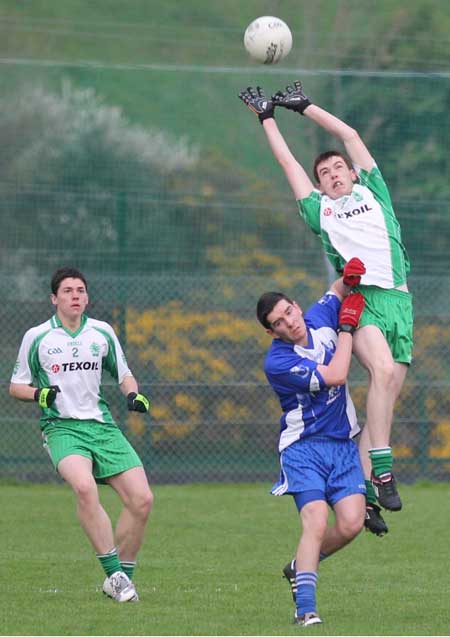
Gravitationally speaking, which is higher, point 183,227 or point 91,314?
point 183,227

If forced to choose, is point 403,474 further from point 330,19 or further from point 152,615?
point 330,19

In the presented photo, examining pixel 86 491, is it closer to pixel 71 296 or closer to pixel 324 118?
pixel 71 296

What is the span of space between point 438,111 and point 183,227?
3.14m

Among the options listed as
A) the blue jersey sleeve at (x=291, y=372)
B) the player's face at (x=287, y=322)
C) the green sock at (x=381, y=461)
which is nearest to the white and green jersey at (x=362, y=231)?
the player's face at (x=287, y=322)

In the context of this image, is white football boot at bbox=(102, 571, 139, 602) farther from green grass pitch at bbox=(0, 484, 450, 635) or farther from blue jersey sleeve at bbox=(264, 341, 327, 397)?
blue jersey sleeve at bbox=(264, 341, 327, 397)

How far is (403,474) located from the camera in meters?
14.5

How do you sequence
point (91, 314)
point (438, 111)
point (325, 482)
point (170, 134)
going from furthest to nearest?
point (170, 134) → point (438, 111) → point (91, 314) → point (325, 482)

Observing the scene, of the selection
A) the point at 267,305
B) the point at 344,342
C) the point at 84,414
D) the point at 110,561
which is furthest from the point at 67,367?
the point at 344,342

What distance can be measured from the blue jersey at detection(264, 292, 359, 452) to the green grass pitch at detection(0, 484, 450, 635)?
1009 millimetres

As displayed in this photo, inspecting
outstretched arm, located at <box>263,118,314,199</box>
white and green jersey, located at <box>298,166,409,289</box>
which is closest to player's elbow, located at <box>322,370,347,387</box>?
white and green jersey, located at <box>298,166,409,289</box>

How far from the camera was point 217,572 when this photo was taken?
926 cm

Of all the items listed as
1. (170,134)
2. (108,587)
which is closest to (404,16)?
(170,134)

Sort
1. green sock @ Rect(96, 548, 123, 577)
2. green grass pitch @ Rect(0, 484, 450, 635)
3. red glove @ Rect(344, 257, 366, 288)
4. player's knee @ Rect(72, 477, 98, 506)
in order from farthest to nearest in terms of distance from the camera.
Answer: green sock @ Rect(96, 548, 123, 577) < player's knee @ Rect(72, 477, 98, 506) < red glove @ Rect(344, 257, 366, 288) < green grass pitch @ Rect(0, 484, 450, 635)

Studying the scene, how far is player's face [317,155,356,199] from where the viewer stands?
7844 mm
